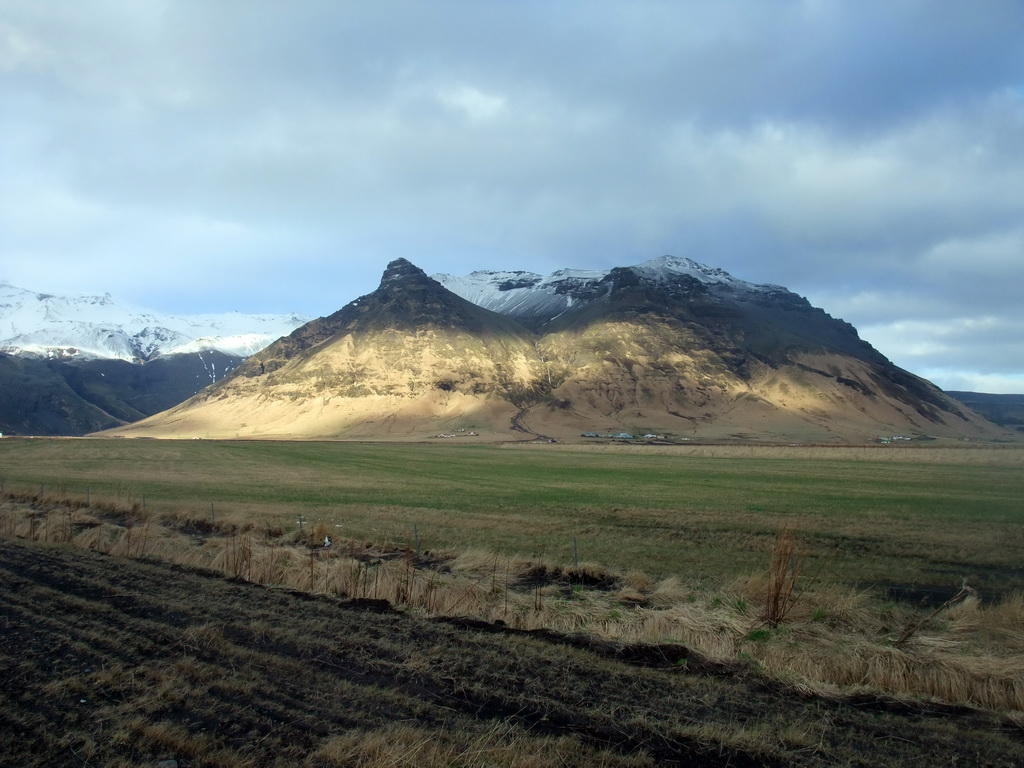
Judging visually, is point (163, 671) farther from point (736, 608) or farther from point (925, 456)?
point (925, 456)

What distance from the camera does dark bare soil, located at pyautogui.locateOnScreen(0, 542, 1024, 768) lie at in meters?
6.19

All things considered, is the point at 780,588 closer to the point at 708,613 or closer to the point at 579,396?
the point at 708,613

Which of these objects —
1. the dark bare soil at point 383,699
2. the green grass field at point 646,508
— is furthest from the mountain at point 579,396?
the dark bare soil at point 383,699

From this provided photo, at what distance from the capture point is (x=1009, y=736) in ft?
22.2

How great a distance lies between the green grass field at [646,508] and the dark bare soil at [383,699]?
27.6 feet

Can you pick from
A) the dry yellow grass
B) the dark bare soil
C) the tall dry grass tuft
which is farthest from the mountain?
the dark bare soil

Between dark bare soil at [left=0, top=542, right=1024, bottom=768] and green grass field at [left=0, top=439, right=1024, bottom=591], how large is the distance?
27.6ft

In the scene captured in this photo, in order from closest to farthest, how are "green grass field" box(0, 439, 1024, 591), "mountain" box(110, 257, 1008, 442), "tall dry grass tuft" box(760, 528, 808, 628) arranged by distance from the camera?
"tall dry grass tuft" box(760, 528, 808, 628)
"green grass field" box(0, 439, 1024, 591)
"mountain" box(110, 257, 1008, 442)

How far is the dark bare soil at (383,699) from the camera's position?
6.19m

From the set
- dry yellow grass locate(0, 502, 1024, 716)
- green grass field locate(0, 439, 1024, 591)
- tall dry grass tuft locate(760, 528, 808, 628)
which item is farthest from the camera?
green grass field locate(0, 439, 1024, 591)

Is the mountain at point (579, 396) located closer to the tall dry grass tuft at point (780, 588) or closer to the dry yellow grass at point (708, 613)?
the dry yellow grass at point (708, 613)

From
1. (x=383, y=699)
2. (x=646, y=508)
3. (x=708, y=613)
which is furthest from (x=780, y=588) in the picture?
(x=646, y=508)

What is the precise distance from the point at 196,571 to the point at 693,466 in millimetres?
55059

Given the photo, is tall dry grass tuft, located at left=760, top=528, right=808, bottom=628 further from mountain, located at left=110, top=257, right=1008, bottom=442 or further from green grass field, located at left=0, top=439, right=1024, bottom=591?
mountain, located at left=110, top=257, right=1008, bottom=442
